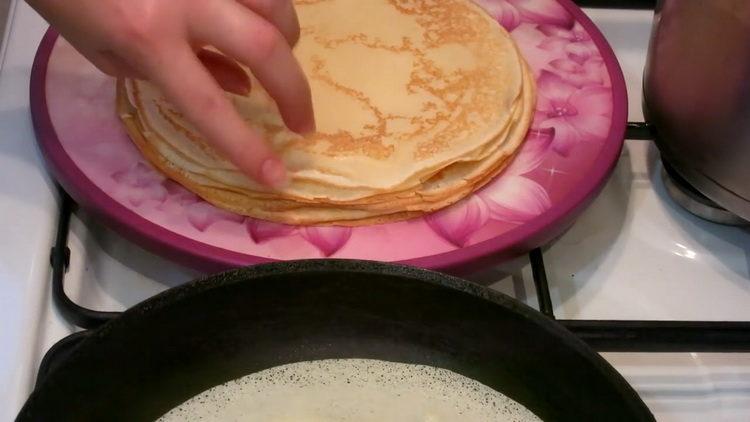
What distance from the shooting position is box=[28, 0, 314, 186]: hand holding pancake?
0.55m

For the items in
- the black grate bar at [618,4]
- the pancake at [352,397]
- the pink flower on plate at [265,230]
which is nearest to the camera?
the pancake at [352,397]

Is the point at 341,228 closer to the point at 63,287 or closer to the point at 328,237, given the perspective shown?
the point at 328,237

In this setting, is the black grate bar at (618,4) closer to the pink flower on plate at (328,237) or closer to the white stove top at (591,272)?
the white stove top at (591,272)

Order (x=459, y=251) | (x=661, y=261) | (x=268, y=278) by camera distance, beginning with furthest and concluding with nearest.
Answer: (x=661, y=261) → (x=459, y=251) → (x=268, y=278)

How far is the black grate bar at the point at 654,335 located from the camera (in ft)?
1.90

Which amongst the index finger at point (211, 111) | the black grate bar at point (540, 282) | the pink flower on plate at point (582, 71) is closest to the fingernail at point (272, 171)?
the index finger at point (211, 111)

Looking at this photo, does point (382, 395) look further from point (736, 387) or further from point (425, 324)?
point (736, 387)

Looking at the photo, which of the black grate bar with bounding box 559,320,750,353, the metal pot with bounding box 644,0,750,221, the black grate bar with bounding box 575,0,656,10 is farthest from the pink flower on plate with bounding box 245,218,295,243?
the black grate bar with bounding box 575,0,656,10

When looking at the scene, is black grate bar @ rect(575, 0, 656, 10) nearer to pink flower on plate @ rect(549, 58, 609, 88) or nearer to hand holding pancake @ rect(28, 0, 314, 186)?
pink flower on plate @ rect(549, 58, 609, 88)

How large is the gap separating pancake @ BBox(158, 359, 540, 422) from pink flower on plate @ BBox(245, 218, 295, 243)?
113 mm

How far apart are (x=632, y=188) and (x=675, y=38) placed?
18 cm

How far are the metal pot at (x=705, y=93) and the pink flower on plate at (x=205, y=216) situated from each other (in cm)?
35

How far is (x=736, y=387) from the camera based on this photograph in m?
0.64

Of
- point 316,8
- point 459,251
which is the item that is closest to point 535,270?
point 459,251
